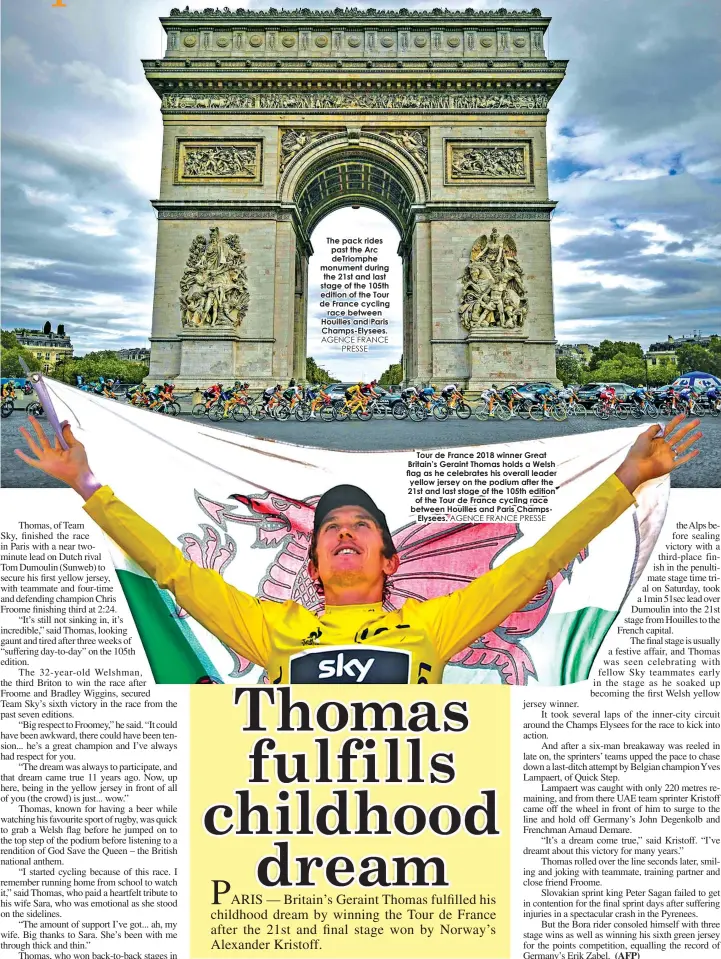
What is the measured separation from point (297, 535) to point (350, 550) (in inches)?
30.0

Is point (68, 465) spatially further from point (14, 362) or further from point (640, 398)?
point (640, 398)

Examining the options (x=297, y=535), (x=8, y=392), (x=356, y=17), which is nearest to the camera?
(x=297, y=535)

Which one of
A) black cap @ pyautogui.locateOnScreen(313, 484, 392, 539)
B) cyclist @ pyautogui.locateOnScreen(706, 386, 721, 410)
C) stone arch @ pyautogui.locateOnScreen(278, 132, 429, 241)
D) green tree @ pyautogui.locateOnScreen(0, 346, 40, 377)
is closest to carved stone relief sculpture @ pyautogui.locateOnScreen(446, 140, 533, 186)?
stone arch @ pyautogui.locateOnScreen(278, 132, 429, 241)

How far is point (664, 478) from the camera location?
443cm

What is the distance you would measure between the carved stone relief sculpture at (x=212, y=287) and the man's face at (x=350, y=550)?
1508 centimetres

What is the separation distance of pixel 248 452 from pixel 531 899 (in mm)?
3534

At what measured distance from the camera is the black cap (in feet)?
13.1

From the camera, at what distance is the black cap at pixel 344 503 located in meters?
3.98

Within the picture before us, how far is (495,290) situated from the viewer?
59.0 ft

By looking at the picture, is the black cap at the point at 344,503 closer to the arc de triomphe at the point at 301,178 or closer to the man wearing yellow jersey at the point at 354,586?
the man wearing yellow jersey at the point at 354,586

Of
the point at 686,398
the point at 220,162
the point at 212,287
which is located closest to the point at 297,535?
the point at 686,398

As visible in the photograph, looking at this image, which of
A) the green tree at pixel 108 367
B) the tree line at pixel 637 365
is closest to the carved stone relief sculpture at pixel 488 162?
the tree line at pixel 637 365

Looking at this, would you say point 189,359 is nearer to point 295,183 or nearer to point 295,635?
point 295,183

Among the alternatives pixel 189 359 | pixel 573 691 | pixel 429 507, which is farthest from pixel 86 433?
pixel 189 359
